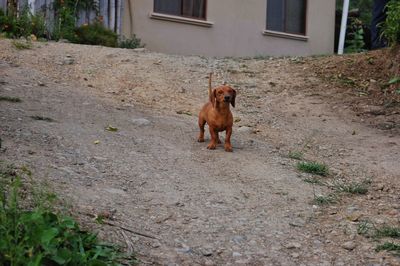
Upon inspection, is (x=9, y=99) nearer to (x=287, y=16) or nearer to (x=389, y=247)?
(x=389, y=247)

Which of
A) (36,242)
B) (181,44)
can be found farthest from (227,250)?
(181,44)

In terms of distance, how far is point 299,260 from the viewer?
3928 millimetres

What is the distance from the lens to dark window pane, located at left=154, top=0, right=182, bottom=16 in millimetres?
13898

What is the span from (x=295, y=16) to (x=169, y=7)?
3.82 m

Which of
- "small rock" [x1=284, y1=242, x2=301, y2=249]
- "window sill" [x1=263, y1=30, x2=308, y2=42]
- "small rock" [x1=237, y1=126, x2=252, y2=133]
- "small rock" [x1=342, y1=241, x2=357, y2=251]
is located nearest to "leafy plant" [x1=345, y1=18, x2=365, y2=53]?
"window sill" [x1=263, y1=30, x2=308, y2=42]

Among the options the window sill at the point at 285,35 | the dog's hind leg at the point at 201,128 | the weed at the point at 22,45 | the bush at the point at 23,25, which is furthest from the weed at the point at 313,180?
the window sill at the point at 285,35

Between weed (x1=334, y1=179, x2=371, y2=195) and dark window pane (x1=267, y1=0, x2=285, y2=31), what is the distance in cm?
1049

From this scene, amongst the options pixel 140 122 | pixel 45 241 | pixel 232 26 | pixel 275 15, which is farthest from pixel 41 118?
pixel 275 15

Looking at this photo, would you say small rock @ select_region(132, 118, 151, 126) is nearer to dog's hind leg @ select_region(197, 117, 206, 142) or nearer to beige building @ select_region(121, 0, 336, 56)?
dog's hind leg @ select_region(197, 117, 206, 142)

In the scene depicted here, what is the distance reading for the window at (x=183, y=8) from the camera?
45.8ft

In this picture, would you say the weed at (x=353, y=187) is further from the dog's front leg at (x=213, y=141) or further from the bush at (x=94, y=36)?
the bush at (x=94, y=36)

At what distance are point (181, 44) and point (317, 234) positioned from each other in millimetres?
10095

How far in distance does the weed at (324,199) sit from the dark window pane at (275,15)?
11031mm

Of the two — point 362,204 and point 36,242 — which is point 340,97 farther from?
point 36,242
